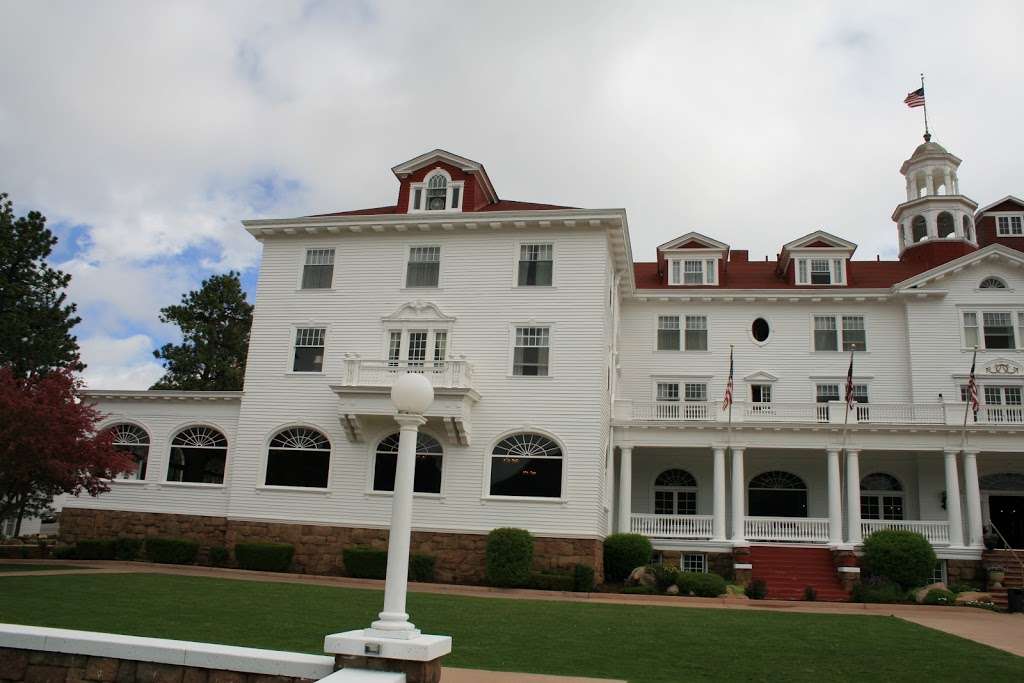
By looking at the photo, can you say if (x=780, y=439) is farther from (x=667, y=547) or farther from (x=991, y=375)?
(x=991, y=375)

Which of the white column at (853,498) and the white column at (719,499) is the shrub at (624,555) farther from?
the white column at (853,498)

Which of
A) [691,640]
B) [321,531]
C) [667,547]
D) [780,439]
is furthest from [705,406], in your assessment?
[691,640]

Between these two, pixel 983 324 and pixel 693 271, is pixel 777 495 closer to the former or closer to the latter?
pixel 693 271

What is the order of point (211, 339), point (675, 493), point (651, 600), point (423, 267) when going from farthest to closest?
point (211, 339), point (675, 493), point (423, 267), point (651, 600)

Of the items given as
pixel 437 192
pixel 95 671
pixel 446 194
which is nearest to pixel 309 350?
pixel 437 192

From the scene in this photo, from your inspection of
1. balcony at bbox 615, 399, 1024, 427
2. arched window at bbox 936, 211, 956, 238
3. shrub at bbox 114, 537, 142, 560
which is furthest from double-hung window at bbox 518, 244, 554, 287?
arched window at bbox 936, 211, 956, 238

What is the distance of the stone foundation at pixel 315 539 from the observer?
25016 mm

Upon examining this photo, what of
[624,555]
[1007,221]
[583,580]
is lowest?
[583,580]

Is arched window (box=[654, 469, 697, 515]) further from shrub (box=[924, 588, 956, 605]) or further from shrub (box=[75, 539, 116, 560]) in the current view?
shrub (box=[75, 539, 116, 560])

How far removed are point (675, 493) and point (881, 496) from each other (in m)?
7.57

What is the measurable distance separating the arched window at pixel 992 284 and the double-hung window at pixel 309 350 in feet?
80.5

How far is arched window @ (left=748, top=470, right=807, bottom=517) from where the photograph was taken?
31.7 meters

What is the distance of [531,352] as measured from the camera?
2697 cm

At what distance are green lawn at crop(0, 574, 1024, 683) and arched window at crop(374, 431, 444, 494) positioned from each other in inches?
274
